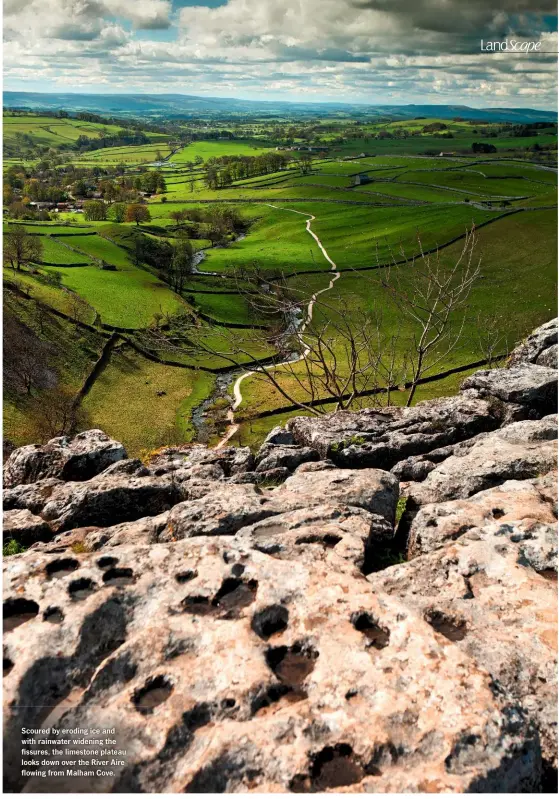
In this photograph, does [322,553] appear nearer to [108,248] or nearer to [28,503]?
[28,503]

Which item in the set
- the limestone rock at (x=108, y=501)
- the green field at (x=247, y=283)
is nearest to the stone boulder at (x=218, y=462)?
the limestone rock at (x=108, y=501)

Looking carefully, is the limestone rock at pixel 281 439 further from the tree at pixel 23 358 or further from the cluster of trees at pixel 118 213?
the cluster of trees at pixel 118 213

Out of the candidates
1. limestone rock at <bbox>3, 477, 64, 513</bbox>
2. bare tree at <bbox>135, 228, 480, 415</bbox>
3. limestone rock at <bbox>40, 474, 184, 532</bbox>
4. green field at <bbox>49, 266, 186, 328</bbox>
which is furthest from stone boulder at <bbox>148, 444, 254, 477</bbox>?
green field at <bbox>49, 266, 186, 328</bbox>

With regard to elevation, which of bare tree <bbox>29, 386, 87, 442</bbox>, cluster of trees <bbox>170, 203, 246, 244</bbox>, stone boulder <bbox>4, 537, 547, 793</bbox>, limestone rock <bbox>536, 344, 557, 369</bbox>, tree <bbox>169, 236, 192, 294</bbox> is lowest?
bare tree <bbox>29, 386, 87, 442</bbox>

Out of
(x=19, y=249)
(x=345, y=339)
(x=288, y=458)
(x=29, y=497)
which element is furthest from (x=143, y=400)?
(x=29, y=497)

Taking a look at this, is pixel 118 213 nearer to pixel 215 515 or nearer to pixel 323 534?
pixel 215 515

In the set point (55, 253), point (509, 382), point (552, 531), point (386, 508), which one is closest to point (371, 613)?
point (552, 531)

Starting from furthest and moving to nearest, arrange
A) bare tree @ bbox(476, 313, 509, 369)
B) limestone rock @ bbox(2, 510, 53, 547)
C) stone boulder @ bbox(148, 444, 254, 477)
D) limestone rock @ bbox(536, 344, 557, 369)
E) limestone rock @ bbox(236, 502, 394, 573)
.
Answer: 1. bare tree @ bbox(476, 313, 509, 369)
2. limestone rock @ bbox(536, 344, 557, 369)
3. stone boulder @ bbox(148, 444, 254, 477)
4. limestone rock @ bbox(2, 510, 53, 547)
5. limestone rock @ bbox(236, 502, 394, 573)

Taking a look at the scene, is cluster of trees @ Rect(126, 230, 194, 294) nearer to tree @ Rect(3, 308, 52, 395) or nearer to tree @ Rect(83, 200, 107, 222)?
tree @ Rect(83, 200, 107, 222)
